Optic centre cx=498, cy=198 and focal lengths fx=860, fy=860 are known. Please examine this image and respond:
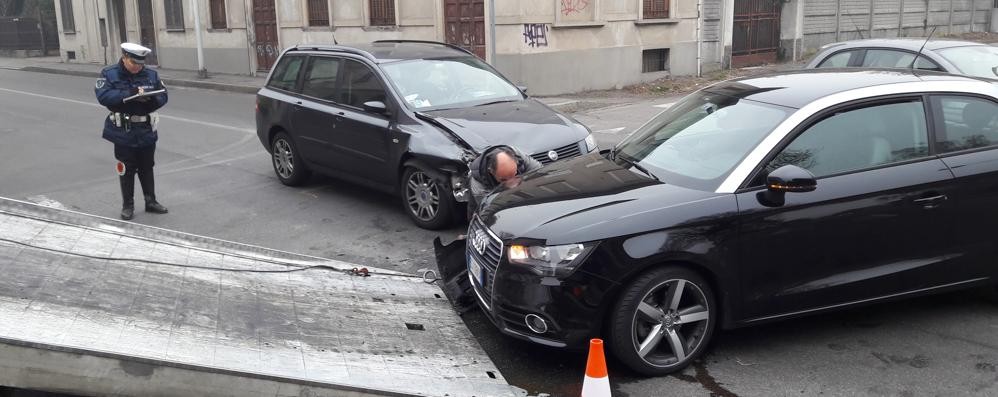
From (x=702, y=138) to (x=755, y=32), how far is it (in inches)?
763

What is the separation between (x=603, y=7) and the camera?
62.5ft

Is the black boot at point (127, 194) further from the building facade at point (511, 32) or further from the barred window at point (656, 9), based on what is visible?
the barred window at point (656, 9)

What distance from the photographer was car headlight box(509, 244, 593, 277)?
14.6 ft

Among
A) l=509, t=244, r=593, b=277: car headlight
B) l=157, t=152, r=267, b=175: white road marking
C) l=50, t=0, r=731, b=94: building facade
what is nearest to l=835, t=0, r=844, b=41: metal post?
l=50, t=0, r=731, b=94: building facade

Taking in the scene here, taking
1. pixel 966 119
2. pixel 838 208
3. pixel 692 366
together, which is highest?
pixel 966 119

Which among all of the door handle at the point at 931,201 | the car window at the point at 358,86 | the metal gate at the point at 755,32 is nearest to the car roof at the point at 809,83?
the door handle at the point at 931,201

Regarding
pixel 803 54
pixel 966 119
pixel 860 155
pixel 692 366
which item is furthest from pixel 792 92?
pixel 803 54

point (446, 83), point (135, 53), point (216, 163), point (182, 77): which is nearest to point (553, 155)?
point (446, 83)

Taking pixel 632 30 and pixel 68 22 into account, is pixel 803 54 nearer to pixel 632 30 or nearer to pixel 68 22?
pixel 632 30

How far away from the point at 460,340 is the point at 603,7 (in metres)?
15.0

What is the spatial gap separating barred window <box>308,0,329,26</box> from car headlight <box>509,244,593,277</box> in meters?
19.1

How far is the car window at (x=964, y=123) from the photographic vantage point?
5.17 meters

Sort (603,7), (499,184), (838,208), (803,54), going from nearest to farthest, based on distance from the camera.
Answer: (838,208), (499,184), (603,7), (803,54)

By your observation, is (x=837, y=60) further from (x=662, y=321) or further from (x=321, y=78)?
(x=662, y=321)
